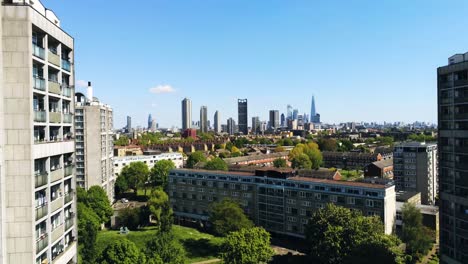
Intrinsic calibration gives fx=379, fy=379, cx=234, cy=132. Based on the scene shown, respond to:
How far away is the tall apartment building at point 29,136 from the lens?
59.9 feet

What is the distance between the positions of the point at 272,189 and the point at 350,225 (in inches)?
889

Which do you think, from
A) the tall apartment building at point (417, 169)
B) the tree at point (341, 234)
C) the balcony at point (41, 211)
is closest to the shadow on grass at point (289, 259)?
the tree at point (341, 234)

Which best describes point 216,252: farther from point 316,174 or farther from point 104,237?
point 316,174

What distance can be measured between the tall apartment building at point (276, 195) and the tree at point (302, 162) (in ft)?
194

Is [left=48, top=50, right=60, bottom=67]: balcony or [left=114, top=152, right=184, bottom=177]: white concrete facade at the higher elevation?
[left=48, top=50, right=60, bottom=67]: balcony

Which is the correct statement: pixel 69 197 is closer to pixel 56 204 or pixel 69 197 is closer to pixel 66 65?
pixel 56 204

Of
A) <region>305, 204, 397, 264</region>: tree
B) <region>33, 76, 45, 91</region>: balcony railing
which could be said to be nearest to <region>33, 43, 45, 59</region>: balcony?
<region>33, 76, 45, 91</region>: balcony railing

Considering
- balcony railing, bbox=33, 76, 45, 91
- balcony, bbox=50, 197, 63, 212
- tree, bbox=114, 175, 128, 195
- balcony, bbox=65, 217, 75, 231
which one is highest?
balcony railing, bbox=33, 76, 45, 91

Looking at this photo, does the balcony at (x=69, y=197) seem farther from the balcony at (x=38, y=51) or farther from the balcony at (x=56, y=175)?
the balcony at (x=38, y=51)

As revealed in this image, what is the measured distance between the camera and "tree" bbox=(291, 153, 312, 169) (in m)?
133

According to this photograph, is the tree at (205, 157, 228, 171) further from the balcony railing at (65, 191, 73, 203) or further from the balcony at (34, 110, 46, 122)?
the balcony at (34, 110, 46, 122)

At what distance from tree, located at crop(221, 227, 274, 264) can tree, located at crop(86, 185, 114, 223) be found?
29952 millimetres

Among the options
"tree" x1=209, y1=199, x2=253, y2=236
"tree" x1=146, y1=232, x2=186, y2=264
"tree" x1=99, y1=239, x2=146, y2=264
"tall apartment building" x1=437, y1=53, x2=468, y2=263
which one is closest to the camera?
"tall apartment building" x1=437, y1=53, x2=468, y2=263

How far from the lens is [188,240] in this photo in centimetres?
6731
